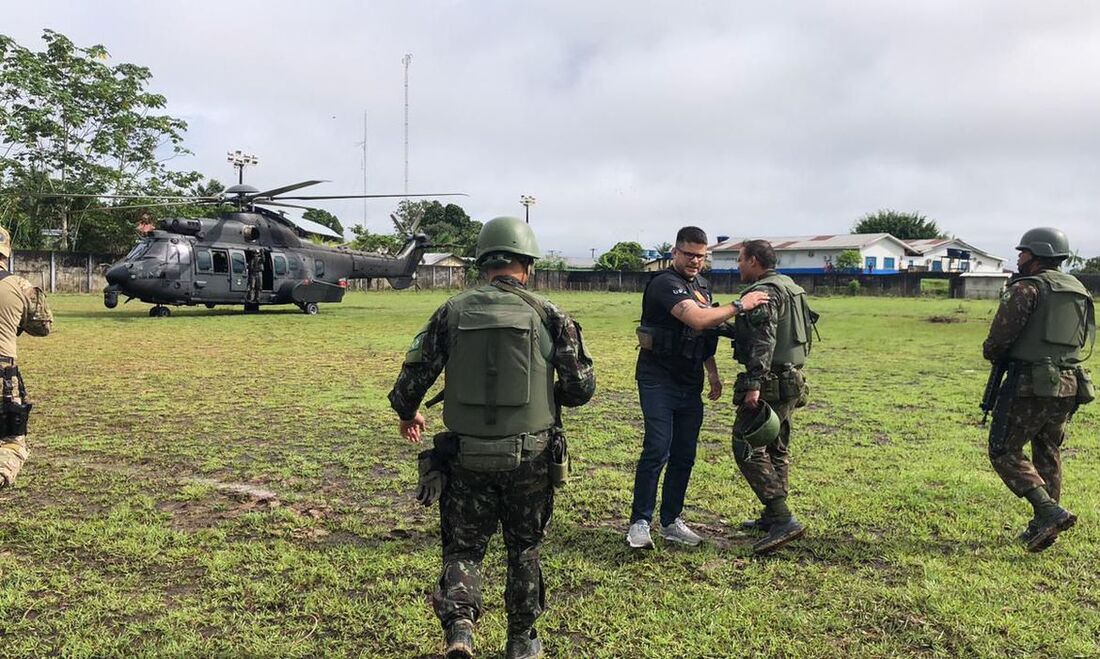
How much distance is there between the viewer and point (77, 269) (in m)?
36.5

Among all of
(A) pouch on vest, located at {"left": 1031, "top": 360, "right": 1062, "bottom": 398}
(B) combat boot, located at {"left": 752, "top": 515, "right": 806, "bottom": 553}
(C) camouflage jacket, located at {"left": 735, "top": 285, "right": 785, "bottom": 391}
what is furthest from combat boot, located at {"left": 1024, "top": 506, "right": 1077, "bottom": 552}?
(C) camouflage jacket, located at {"left": 735, "top": 285, "right": 785, "bottom": 391}

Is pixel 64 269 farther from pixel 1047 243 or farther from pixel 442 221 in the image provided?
pixel 442 221

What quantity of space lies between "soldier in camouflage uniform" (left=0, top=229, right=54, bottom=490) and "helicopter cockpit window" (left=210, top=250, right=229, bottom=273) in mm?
19394

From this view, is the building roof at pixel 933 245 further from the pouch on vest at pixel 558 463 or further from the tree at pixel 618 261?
the pouch on vest at pixel 558 463

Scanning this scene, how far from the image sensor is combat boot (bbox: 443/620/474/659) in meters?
3.07

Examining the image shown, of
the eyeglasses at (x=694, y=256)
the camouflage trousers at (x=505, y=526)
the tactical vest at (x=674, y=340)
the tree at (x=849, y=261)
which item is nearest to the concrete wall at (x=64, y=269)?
the tactical vest at (x=674, y=340)

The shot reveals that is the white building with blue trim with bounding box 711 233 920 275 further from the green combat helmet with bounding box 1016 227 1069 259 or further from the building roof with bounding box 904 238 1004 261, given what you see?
the green combat helmet with bounding box 1016 227 1069 259

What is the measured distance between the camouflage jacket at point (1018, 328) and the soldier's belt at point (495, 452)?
3.38m

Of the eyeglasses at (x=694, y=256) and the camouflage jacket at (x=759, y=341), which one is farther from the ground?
the eyeglasses at (x=694, y=256)

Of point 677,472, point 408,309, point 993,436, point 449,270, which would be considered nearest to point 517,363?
point 677,472

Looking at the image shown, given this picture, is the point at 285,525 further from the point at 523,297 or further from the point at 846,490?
the point at 846,490

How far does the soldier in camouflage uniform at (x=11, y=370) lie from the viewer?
482cm

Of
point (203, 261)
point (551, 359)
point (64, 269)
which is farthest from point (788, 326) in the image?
point (64, 269)

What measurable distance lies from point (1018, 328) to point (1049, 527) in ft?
4.16
